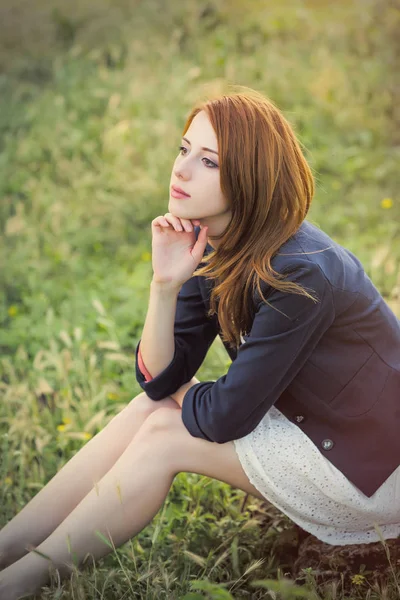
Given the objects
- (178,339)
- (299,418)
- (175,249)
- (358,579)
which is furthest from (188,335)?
(358,579)

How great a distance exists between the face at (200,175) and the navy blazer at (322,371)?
0.75 feet

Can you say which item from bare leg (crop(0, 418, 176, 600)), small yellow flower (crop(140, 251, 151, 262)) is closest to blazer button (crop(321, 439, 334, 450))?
bare leg (crop(0, 418, 176, 600))

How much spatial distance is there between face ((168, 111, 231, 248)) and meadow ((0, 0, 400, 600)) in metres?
0.33

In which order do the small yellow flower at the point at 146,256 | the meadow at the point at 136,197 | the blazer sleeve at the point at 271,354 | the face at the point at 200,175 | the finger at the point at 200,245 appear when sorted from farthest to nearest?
the small yellow flower at the point at 146,256, the meadow at the point at 136,197, the finger at the point at 200,245, the face at the point at 200,175, the blazer sleeve at the point at 271,354

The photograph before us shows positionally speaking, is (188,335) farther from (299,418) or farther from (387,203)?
(387,203)

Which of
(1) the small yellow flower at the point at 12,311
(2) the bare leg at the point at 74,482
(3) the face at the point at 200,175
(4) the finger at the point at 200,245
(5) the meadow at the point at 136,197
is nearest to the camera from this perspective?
(3) the face at the point at 200,175

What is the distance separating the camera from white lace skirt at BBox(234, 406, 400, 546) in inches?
79.7

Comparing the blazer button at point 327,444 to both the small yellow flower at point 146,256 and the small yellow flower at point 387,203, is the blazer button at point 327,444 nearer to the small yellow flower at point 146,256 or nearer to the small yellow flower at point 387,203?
the small yellow flower at point 146,256

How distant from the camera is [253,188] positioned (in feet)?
6.53

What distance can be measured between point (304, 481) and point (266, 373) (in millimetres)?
338

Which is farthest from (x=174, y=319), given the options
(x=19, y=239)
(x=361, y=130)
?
(x=361, y=130)

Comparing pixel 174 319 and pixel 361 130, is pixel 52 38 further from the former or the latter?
pixel 174 319

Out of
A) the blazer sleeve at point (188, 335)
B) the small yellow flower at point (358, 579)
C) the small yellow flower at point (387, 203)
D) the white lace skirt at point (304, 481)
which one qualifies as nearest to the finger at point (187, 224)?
the blazer sleeve at point (188, 335)

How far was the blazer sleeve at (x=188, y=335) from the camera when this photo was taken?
2.30 metres
